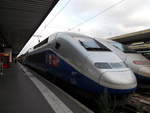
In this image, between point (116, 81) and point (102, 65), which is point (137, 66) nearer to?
point (102, 65)

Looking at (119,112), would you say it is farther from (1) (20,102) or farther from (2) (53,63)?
(2) (53,63)

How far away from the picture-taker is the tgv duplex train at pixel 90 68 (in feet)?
11.8

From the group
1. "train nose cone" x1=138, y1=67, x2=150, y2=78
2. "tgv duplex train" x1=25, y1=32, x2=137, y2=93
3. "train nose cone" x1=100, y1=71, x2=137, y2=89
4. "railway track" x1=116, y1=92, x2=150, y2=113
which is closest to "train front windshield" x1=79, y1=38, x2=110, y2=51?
"tgv duplex train" x1=25, y1=32, x2=137, y2=93

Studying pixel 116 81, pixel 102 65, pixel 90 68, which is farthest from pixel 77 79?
pixel 116 81

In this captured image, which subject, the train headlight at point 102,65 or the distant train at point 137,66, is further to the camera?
the distant train at point 137,66

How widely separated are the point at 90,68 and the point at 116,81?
0.75m

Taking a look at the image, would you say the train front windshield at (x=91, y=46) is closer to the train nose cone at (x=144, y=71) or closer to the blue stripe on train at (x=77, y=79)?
the blue stripe on train at (x=77, y=79)

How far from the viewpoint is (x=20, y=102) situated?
3.96 m

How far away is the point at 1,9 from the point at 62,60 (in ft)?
29.4

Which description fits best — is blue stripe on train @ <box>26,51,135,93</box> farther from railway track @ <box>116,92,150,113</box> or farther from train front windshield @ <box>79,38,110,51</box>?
train front windshield @ <box>79,38,110,51</box>

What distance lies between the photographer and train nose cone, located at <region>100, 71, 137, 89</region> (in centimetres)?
353

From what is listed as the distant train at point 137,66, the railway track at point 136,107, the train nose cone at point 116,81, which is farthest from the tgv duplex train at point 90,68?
the distant train at point 137,66

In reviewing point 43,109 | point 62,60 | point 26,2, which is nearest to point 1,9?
point 26,2

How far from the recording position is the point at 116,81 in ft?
11.6
